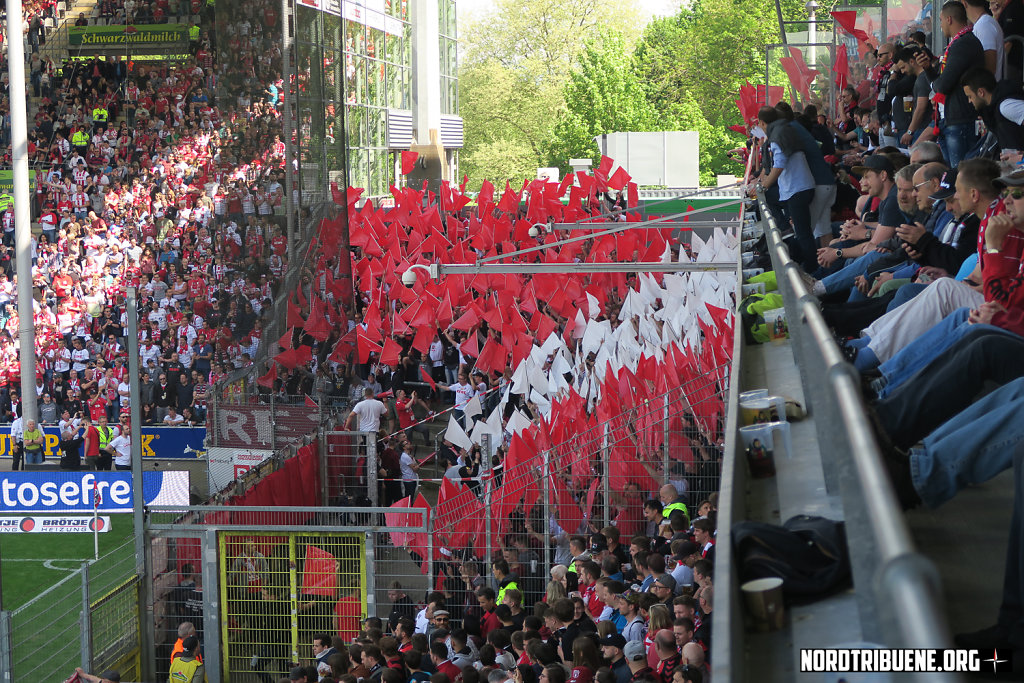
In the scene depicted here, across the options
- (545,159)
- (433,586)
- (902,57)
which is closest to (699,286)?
(902,57)

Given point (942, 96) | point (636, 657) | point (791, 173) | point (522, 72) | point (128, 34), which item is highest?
point (522, 72)

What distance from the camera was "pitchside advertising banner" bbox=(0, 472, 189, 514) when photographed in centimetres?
1490

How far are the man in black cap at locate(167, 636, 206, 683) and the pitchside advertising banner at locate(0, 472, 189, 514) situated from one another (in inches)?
192

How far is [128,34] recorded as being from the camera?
27375mm

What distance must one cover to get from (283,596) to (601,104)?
4958 cm

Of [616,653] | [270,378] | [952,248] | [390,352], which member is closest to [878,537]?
[952,248]

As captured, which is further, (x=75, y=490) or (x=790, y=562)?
(x=75, y=490)

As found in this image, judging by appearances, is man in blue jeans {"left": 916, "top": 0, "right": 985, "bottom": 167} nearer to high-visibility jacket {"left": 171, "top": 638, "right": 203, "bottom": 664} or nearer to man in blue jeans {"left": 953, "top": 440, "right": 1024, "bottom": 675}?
man in blue jeans {"left": 953, "top": 440, "right": 1024, "bottom": 675}

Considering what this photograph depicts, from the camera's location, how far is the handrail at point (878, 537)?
1256 mm

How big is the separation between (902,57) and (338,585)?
6966 millimetres

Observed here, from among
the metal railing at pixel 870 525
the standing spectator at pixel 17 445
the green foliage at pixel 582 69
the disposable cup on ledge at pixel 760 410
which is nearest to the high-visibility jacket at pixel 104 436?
the standing spectator at pixel 17 445

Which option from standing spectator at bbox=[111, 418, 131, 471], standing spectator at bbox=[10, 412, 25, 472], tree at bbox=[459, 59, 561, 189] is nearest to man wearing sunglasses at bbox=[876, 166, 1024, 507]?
standing spectator at bbox=[111, 418, 131, 471]

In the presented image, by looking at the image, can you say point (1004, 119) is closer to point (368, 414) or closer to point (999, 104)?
point (999, 104)

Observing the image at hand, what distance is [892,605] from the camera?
4.29ft
